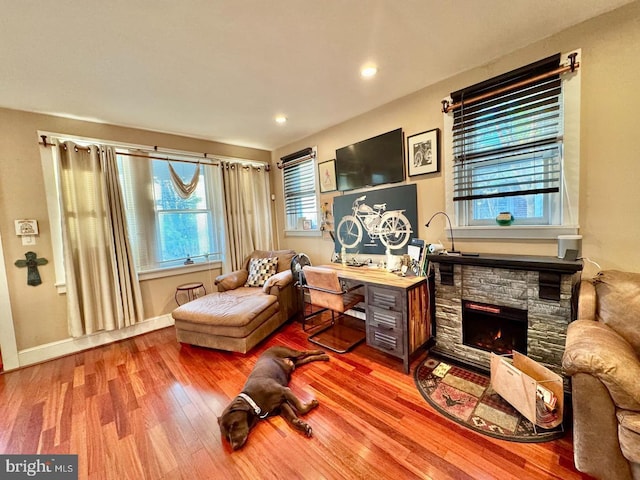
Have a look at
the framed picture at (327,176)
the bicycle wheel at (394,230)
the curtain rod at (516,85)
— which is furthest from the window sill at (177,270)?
the curtain rod at (516,85)

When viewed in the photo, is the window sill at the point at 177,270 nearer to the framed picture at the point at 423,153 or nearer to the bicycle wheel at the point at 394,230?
the bicycle wheel at the point at 394,230

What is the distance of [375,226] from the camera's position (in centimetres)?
290

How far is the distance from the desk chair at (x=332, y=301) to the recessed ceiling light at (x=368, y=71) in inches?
67.2

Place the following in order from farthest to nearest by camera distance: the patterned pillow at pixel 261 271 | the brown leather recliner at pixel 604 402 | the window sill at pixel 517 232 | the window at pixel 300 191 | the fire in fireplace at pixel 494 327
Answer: the window at pixel 300 191, the patterned pillow at pixel 261 271, the fire in fireplace at pixel 494 327, the window sill at pixel 517 232, the brown leather recliner at pixel 604 402

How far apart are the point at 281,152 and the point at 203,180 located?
4.15 feet

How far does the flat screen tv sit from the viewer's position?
265 centimetres

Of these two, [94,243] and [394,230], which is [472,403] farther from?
[94,243]

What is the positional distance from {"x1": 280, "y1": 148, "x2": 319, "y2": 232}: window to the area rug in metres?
2.25

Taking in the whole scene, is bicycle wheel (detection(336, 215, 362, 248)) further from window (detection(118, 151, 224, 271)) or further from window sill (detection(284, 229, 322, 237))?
window (detection(118, 151, 224, 271))

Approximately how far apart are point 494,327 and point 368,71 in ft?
7.62

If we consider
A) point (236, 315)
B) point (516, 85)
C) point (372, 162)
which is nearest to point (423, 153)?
point (372, 162)

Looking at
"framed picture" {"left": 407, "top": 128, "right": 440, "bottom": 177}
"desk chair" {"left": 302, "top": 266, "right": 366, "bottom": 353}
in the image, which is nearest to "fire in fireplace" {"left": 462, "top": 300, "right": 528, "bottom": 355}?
"desk chair" {"left": 302, "top": 266, "right": 366, "bottom": 353}

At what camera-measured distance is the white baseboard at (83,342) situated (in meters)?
2.55

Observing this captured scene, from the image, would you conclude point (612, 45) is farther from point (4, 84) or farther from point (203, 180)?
point (4, 84)
